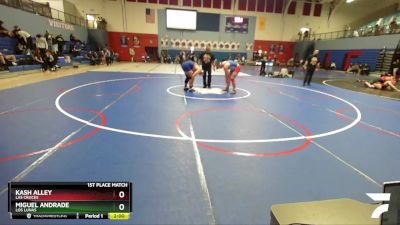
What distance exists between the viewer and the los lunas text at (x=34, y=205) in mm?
1619

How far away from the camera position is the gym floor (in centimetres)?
282

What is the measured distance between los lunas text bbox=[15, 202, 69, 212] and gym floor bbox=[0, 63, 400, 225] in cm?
82

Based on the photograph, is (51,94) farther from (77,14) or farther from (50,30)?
(77,14)

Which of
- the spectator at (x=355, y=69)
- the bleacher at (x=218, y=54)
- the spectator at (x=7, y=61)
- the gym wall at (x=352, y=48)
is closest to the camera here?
the spectator at (x=7, y=61)

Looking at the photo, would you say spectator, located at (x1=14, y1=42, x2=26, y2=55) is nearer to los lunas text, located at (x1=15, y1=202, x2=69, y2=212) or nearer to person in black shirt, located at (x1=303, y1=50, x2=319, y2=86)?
los lunas text, located at (x1=15, y1=202, x2=69, y2=212)

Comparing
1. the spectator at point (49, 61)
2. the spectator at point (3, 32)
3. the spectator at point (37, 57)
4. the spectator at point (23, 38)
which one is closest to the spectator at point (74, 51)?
Answer: the spectator at point (23, 38)

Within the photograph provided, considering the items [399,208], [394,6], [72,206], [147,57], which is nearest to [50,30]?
[147,57]

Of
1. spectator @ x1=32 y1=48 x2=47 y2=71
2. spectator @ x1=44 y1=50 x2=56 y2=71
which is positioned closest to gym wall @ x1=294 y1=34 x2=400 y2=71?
spectator @ x1=44 y1=50 x2=56 y2=71

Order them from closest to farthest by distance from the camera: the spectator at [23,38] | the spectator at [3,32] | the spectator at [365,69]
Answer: the spectator at [3,32] < the spectator at [23,38] < the spectator at [365,69]

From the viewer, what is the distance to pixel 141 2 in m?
29.8

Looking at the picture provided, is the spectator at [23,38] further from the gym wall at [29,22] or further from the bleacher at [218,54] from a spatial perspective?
the bleacher at [218,54]

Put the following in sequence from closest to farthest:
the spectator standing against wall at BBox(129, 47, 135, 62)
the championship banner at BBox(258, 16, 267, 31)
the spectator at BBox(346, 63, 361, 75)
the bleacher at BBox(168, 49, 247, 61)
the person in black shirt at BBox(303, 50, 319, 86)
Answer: the person in black shirt at BBox(303, 50, 319, 86)
the spectator at BBox(346, 63, 361, 75)
the spectator standing against wall at BBox(129, 47, 135, 62)
the bleacher at BBox(168, 49, 247, 61)
the championship banner at BBox(258, 16, 267, 31)
